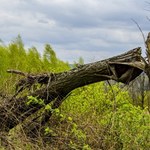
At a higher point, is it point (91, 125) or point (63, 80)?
point (63, 80)

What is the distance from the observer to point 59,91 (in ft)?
30.1

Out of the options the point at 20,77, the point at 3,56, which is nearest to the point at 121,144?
the point at 20,77

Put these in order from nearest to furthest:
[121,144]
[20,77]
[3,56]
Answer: [121,144] → [20,77] → [3,56]

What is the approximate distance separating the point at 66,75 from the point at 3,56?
11878 millimetres

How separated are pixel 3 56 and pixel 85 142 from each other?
12.6m

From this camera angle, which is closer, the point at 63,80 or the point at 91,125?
the point at 91,125

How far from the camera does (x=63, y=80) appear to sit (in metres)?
9.02

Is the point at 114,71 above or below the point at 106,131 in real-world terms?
above

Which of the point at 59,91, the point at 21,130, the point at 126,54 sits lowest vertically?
the point at 21,130

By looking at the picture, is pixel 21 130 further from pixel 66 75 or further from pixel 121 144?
pixel 121 144

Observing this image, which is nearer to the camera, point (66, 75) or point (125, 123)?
point (125, 123)

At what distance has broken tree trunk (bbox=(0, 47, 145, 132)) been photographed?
8.31 metres

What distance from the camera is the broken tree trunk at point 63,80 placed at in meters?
8.31

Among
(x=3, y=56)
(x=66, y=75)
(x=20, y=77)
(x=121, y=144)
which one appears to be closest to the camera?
(x=121, y=144)
